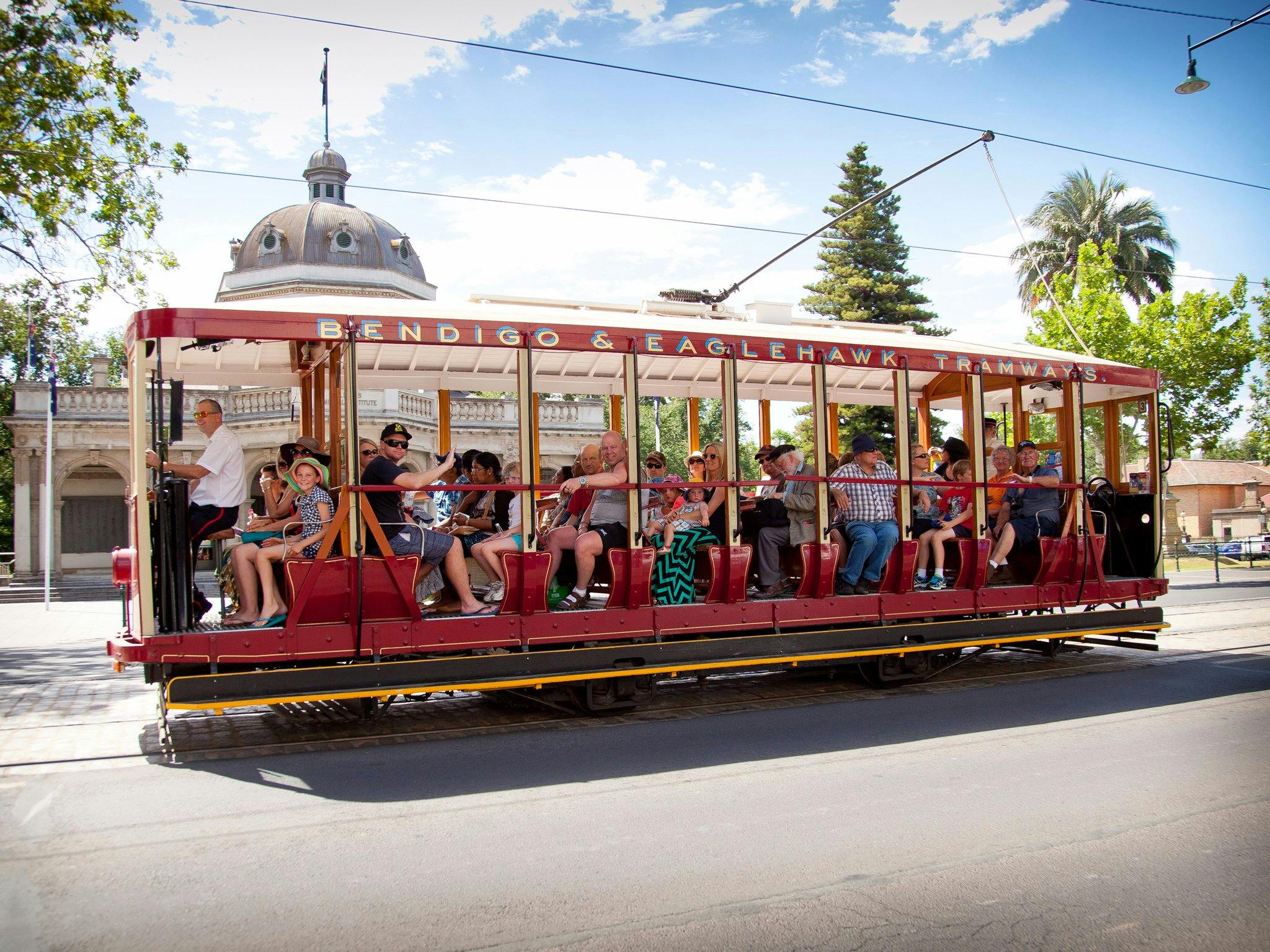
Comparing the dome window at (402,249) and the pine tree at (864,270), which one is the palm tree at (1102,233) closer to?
the pine tree at (864,270)

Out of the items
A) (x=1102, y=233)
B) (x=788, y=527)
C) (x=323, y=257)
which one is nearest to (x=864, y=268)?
(x=1102, y=233)

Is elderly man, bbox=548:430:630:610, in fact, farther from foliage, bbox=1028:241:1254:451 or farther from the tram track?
foliage, bbox=1028:241:1254:451

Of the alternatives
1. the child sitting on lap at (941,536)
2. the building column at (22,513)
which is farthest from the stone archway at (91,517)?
the child sitting on lap at (941,536)

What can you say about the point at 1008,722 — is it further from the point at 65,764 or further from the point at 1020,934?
the point at 65,764

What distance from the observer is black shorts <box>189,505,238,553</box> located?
7422 mm

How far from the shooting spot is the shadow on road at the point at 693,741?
20.1 ft

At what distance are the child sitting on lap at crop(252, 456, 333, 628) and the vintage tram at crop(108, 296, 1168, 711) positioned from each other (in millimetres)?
149

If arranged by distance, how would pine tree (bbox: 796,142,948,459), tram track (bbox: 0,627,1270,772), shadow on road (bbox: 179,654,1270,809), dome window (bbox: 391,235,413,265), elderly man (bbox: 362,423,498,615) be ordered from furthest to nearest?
dome window (bbox: 391,235,413,265), pine tree (bbox: 796,142,948,459), elderly man (bbox: 362,423,498,615), tram track (bbox: 0,627,1270,772), shadow on road (bbox: 179,654,1270,809)

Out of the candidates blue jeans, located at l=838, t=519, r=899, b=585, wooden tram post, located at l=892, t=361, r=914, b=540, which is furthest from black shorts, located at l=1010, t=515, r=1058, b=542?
blue jeans, located at l=838, t=519, r=899, b=585

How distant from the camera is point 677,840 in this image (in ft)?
16.3

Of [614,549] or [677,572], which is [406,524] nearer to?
[614,549]

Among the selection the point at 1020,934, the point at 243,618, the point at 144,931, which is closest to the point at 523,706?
the point at 243,618

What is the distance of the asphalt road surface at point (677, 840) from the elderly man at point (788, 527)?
1.49 m

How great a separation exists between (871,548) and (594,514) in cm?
259
